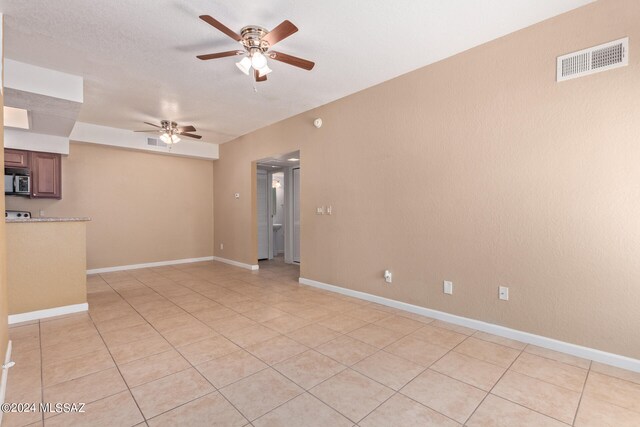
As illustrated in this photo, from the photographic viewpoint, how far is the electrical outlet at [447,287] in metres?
3.18

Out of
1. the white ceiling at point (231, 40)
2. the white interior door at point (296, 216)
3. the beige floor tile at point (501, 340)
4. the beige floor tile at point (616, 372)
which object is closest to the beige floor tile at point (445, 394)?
the beige floor tile at point (501, 340)

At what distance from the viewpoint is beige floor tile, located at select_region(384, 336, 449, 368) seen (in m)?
2.42

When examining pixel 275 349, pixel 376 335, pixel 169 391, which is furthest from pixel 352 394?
pixel 169 391

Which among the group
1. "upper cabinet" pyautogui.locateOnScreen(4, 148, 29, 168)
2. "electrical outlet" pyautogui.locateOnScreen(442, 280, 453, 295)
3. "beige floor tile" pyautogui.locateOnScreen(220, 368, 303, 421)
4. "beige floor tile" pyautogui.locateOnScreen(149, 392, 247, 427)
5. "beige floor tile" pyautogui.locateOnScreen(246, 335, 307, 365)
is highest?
"upper cabinet" pyautogui.locateOnScreen(4, 148, 29, 168)

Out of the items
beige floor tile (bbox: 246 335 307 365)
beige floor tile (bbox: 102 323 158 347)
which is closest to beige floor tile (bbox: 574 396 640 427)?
beige floor tile (bbox: 246 335 307 365)

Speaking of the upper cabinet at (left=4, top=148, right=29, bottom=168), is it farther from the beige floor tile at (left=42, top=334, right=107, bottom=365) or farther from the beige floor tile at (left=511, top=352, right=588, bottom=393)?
the beige floor tile at (left=511, top=352, right=588, bottom=393)

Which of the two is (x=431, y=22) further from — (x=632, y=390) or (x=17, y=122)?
(x=17, y=122)

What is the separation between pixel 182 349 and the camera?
103 inches

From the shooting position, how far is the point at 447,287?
321cm

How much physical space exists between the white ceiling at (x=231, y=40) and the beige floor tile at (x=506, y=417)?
9.63 ft

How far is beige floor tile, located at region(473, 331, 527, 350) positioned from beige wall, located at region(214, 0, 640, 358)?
0.15m

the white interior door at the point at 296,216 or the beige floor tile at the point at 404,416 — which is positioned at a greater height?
the white interior door at the point at 296,216

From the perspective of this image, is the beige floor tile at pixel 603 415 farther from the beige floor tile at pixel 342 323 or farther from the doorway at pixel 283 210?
the doorway at pixel 283 210

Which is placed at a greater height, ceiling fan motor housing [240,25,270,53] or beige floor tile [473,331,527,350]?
ceiling fan motor housing [240,25,270,53]
